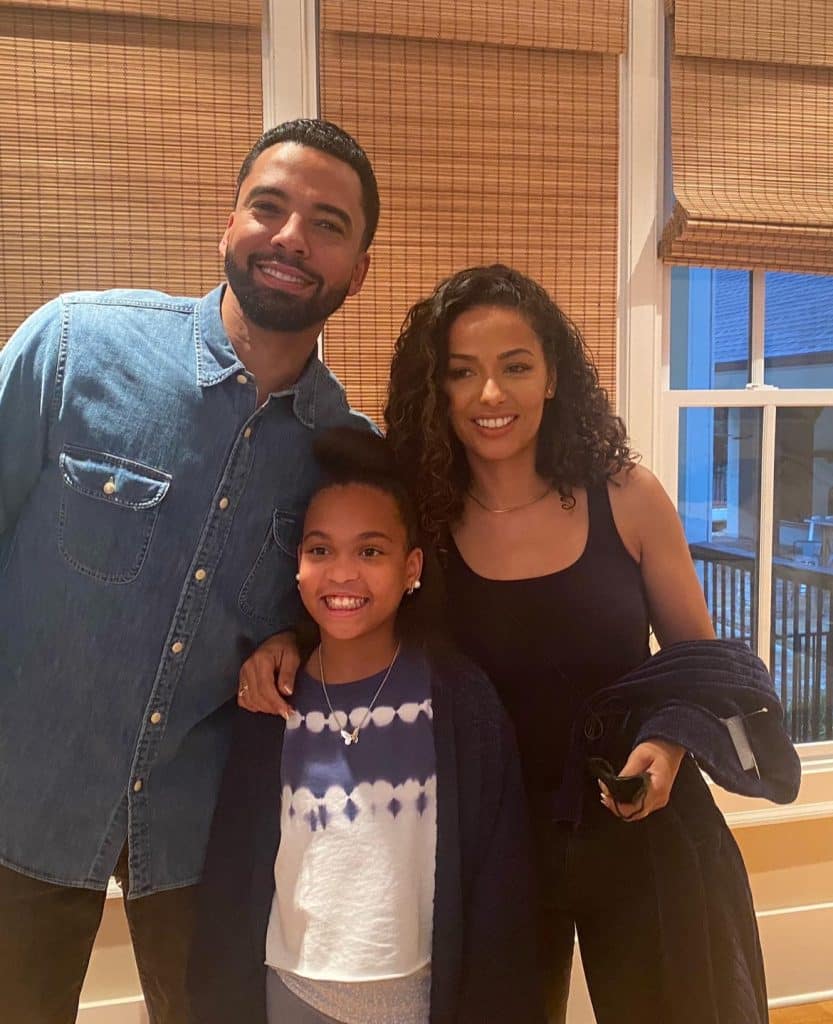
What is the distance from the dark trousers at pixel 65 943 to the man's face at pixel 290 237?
83cm

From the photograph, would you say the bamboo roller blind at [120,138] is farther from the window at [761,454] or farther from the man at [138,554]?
the window at [761,454]

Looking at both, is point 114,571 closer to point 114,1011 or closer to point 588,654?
point 588,654

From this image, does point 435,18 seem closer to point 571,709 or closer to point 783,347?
point 783,347

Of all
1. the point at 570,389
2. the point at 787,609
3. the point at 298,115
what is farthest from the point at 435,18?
the point at 787,609

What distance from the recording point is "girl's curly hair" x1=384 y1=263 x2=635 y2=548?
1.24 meters

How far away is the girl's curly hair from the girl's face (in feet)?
0.29

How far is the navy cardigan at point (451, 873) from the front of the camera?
1049 millimetres

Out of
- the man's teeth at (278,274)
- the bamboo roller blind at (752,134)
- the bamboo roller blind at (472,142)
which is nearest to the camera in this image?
the man's teeth at (278,274)

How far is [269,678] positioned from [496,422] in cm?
49

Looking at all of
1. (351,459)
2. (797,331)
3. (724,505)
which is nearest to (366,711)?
(351,459)

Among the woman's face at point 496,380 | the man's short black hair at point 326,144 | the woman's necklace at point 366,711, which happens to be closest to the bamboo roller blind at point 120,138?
the man's short black hair at point 326,144

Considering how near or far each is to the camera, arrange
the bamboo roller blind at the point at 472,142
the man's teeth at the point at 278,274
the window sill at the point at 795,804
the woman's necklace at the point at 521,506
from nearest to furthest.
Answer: the man's teeth at the point at 278,274 → the woman's necklace at the point at 521,506 → the bamboo roller blind at the point at 472,142 → the window sill at the point at 795,804

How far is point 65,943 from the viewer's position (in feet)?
3.88

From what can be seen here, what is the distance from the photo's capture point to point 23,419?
112cm
